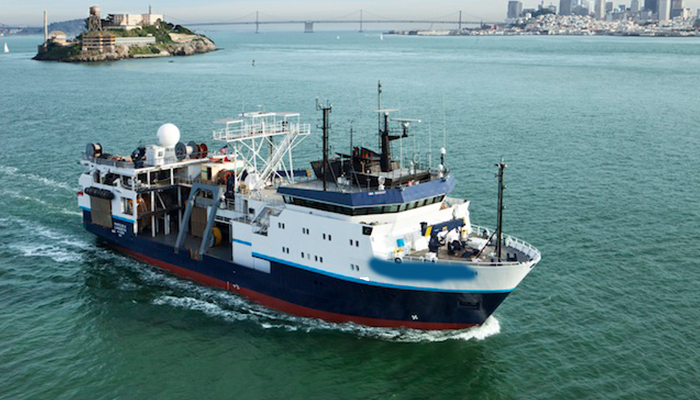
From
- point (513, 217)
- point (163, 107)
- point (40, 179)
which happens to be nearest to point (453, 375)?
point (513, 217)

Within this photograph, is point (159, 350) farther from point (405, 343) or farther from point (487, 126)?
point (487, 126)

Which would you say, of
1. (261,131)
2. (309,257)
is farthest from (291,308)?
(261,131)

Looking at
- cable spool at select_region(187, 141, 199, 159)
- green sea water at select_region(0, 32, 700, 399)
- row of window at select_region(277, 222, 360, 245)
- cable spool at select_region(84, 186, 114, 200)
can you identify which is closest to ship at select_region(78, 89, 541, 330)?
row of window at select_region(277, 222, 360, 245)

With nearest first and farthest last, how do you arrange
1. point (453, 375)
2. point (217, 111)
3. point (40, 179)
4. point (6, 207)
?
point (453, 375) < point (6, 207) < point (40, 179) < point (217, 111)

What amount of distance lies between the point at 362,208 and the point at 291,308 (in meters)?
6.76

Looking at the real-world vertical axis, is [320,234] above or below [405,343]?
above

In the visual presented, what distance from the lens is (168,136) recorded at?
138ft

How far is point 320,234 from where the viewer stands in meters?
31.2

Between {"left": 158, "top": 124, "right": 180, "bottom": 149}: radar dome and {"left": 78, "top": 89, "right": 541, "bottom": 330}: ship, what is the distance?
316cm

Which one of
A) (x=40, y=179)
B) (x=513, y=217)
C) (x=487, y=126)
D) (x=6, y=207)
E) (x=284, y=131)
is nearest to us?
(x=284, y=131)

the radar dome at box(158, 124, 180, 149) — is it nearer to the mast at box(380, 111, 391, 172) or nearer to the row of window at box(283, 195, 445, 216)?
the row of window at box(283, 195, 445, 216)

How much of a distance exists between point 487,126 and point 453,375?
54.5 metres

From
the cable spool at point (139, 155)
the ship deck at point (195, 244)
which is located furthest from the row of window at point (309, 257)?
the cable spool at point (139, 155)

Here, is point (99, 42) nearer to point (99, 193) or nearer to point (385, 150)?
point (99, 193)
